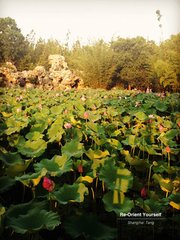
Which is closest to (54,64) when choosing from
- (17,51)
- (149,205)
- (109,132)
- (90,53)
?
(90,53)

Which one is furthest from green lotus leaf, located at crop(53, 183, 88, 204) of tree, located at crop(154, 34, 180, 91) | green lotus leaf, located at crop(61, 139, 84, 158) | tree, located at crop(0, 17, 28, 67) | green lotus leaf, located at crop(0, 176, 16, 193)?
tree, located at crop(0, 17, 28, 67)

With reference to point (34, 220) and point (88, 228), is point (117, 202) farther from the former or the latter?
point (34, 220)

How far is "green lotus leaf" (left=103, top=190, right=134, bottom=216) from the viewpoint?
122 centimetres

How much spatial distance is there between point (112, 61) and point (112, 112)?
844 cm

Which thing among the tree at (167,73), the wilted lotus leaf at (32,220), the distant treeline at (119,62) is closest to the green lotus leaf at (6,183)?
the wilted lotus leaf at (32,220)

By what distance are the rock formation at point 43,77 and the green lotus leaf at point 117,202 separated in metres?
7.01

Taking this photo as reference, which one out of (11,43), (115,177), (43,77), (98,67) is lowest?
(115,177)

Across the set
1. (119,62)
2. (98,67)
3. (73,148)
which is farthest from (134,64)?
(73,148)

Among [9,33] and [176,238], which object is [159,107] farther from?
[9,33]

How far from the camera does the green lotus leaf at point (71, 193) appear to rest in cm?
125

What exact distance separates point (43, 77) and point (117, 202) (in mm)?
8622

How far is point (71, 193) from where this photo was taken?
50.4 inches

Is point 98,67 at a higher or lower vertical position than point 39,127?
higher

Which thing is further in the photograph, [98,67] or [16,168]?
[98,67]
